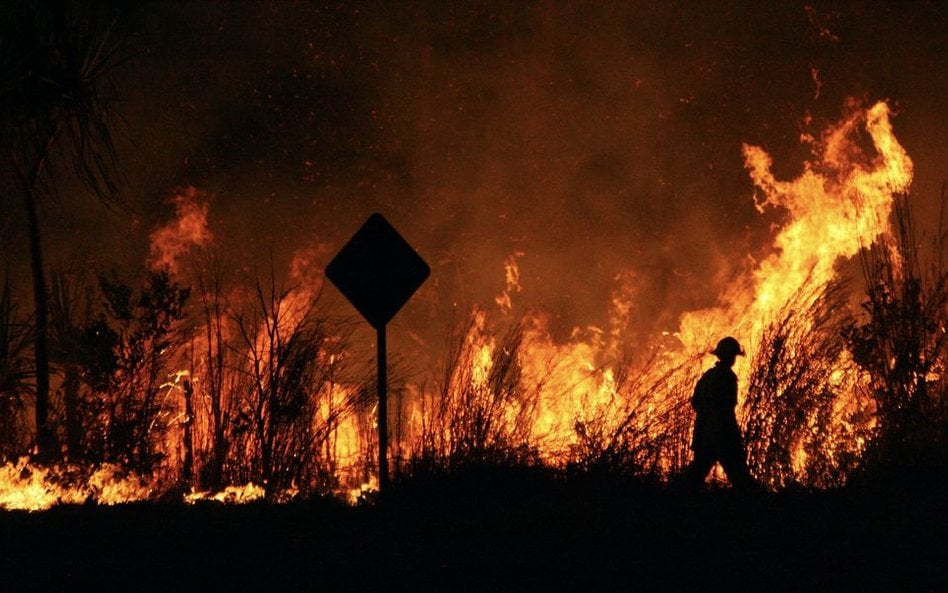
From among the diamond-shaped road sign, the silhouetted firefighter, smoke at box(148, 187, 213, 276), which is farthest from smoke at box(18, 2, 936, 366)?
the diamond-shaped road sign

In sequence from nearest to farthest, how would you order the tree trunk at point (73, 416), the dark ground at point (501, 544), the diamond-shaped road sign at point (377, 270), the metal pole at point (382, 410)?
the dark ground at point (501, 544) < the metal pole at point (382, 410) < the diamond-shaped road sign at point (377, 270) < the tree trunk at point (73, 416)

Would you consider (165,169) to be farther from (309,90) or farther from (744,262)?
(744,262)

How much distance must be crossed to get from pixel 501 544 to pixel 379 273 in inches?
109

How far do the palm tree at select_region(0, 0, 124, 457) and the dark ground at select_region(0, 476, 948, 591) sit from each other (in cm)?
369

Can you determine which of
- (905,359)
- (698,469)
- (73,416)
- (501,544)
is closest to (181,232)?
(73,416)

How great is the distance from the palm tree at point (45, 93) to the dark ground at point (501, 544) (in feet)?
12.1

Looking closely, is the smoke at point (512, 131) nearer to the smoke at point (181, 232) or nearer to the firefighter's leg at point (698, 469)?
the smoke at point (181, 232)

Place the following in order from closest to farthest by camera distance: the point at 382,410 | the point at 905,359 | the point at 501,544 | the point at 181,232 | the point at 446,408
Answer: the point at 501,544, the point at 382,410, the point at 446,408, the point at 905,359, the point at 181,232

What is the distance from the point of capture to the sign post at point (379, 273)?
8.59m

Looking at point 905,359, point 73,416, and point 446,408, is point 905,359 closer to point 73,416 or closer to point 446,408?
point 446,408

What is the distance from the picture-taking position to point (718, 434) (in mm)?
9500

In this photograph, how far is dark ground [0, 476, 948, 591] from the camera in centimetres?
591

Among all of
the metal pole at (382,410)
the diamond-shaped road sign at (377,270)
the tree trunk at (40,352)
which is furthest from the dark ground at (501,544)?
the tree trunk at (40,352)

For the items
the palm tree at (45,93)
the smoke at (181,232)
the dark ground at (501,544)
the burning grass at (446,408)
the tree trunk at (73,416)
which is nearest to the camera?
the dark ground at (501,544)
